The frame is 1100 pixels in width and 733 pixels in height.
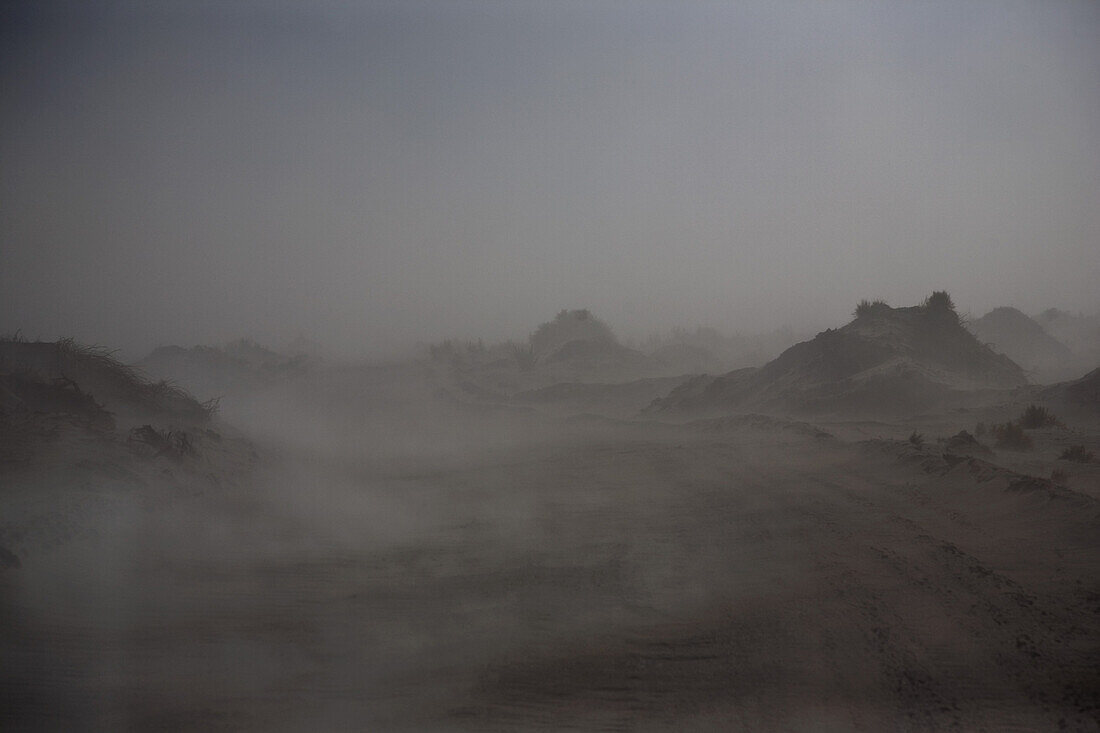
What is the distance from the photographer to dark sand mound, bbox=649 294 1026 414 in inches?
1027

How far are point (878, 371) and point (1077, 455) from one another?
15349 mm

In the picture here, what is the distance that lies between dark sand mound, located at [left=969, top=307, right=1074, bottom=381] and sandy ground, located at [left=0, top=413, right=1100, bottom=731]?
41.2 metres

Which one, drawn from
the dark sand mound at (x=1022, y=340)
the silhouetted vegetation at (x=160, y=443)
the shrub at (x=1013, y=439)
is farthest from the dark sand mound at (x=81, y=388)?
the dark sand mound at (x=1022, y=340)

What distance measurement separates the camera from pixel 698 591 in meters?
7.81

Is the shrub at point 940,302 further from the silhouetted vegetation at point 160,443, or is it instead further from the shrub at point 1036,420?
the silhouetted vegetation at point 160,443

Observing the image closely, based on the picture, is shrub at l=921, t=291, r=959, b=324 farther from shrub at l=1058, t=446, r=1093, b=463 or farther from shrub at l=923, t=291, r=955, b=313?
shrub at l=1058, t=446, r=1093, b=463

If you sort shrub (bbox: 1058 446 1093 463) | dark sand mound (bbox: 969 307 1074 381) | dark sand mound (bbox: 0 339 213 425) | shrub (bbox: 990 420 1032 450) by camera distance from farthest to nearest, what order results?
dark sand mound (bbox: 969 307 1074 381)
shrub (bbox: 990 420 1032 450)
dark sand mound (bbox: 0 339 213 425)
shrub (bbox: 1058 446 1093 463)

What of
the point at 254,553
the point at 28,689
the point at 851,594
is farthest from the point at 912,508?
the point at 28,689

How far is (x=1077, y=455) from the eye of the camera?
1269cm

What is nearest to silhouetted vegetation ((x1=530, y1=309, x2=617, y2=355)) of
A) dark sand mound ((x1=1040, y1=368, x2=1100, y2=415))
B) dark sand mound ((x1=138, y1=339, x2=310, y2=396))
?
dark sand mound ((x1=138, y1=339, x2=310, y2=396))

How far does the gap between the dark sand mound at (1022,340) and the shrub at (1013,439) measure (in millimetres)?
33295

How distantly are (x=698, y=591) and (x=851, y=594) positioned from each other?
5.80 feet

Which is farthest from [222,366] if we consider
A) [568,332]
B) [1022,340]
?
[1022,340]

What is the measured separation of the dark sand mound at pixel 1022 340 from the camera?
143ft
